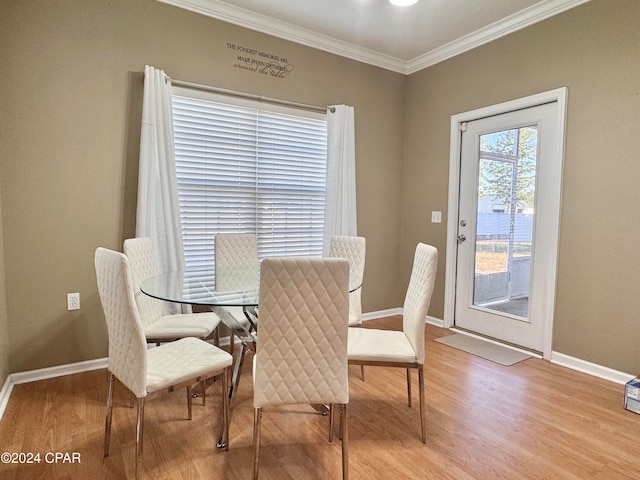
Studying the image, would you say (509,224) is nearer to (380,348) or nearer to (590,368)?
(590,368)

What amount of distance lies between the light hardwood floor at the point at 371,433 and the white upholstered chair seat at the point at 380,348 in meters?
0.42

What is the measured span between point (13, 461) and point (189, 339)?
0.88 meters

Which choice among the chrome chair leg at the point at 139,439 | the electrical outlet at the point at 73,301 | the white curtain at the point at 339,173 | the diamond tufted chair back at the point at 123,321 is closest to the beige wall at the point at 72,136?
the electrical outlet at the point at 73,301

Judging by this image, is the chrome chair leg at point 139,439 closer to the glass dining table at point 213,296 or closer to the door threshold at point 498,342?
the glass dining table at point 213,296

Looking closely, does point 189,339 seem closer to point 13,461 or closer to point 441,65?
point 13,461

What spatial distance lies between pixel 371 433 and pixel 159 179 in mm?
2193

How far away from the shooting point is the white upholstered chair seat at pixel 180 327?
2.11m

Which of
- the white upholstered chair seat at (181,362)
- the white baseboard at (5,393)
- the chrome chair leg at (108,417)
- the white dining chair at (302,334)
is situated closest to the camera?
the white dining chair at (302,334)

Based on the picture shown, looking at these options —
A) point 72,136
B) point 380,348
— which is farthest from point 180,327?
point 72,136

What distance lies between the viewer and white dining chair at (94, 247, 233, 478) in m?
1.44

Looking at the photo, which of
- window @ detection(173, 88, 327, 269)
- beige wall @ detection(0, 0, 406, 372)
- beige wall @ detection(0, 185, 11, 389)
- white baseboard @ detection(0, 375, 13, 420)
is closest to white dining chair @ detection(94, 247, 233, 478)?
white baseboard @ detection(0, 375, 13, 420)

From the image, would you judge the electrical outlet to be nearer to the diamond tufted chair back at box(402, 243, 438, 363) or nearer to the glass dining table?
the glass dining table

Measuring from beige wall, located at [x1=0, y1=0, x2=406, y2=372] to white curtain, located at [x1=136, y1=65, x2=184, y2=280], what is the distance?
0.13 m

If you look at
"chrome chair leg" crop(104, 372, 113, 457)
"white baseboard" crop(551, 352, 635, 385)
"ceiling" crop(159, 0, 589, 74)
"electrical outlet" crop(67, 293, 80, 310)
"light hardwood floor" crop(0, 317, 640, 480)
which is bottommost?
"light hardwood floor" crop(0, 317, 640, 480)
